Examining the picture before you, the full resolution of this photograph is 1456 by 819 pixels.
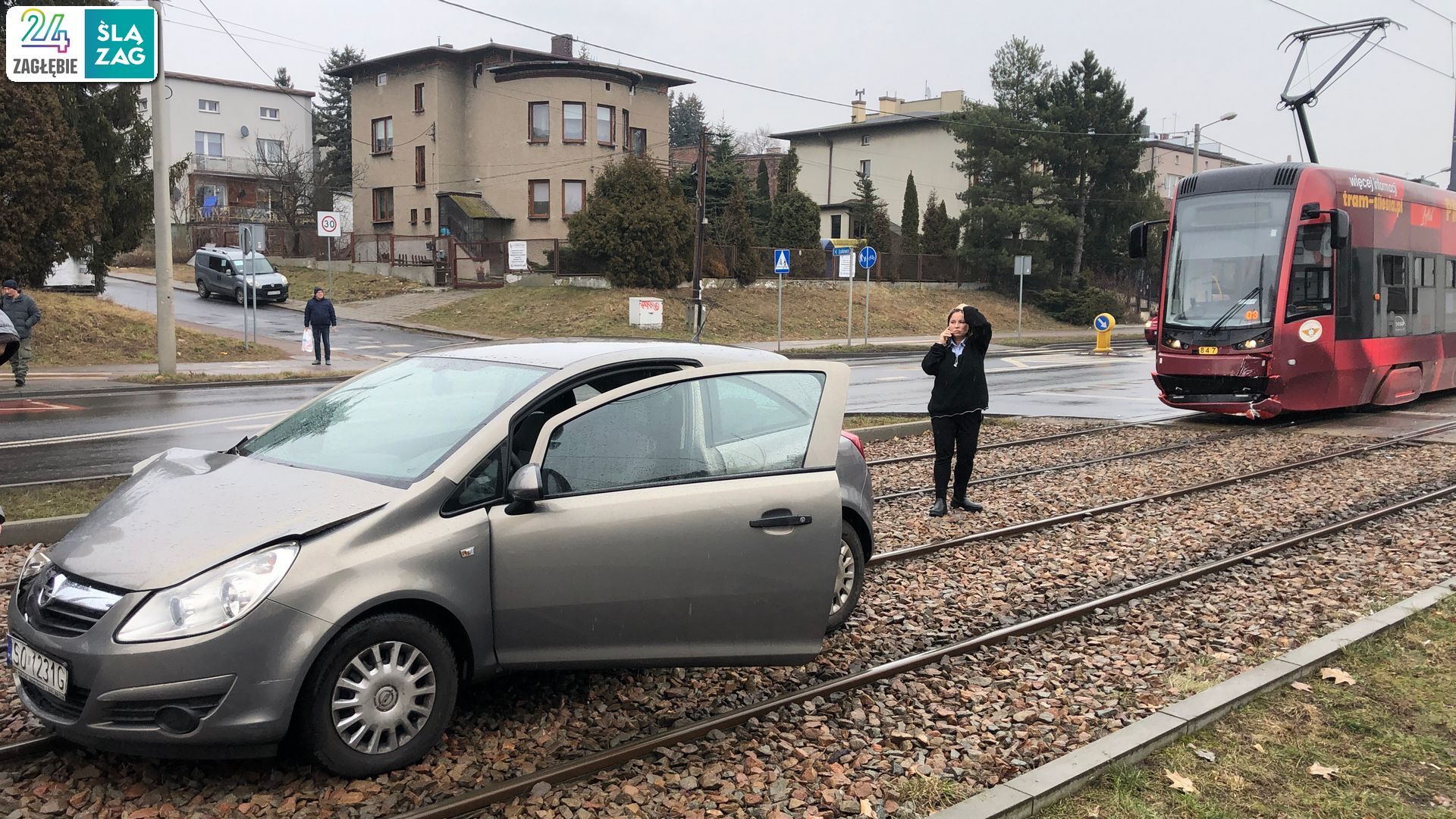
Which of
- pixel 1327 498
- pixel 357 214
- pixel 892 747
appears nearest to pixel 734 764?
pixel 892 747

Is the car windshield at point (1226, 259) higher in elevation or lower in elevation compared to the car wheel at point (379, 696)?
higher

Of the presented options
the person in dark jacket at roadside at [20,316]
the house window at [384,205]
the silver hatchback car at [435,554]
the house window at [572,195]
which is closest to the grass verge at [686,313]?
the house window at [572,195]

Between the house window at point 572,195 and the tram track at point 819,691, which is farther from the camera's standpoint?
the house window at point 572,195

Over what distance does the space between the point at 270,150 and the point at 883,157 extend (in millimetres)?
37536

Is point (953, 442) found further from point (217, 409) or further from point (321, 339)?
point (321, 339)

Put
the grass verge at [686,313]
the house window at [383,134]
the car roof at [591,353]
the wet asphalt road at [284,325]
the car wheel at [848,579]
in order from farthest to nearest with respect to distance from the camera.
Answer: the house window at [383,134] < the grass verge at [686,313] < the wet asphalt road at [284,325] < the car wheel at [848,579] < the car roof at [591,353]

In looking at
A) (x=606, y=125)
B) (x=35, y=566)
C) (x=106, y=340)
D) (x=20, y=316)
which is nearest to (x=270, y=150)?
(x=606, y=125)

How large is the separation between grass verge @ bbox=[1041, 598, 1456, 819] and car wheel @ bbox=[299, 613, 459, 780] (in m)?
2.33

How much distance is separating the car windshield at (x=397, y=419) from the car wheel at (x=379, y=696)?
0.62m

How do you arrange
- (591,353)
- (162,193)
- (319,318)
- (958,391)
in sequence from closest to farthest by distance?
(591,353) → (958,391) → (162,193) → (319,318)

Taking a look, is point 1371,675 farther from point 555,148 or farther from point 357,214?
point 357,214

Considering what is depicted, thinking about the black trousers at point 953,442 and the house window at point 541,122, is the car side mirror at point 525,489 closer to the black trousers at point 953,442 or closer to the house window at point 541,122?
the black trousers at point 953,442

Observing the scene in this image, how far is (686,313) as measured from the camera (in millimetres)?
35844

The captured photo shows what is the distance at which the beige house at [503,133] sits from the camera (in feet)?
152
